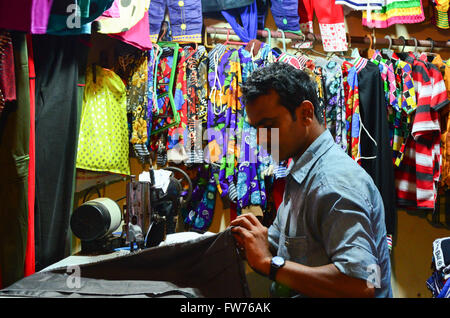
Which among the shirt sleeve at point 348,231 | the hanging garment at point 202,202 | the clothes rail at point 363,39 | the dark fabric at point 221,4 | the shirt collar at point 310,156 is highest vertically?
the dark fabric at point 221,4

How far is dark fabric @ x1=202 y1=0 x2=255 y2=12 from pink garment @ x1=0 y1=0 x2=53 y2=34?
1.30 m

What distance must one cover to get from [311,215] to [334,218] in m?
0.10

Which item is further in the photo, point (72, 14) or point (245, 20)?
point (245, 20)

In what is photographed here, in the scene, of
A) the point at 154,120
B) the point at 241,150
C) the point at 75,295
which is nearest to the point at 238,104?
the point at 241,150

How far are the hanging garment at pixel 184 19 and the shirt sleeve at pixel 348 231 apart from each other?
2.01 m

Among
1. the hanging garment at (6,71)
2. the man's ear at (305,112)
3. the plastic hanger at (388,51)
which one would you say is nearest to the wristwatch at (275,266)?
the man's ear at (305,112)

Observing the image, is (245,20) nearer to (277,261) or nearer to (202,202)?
(202,202)

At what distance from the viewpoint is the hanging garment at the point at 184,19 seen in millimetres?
2723

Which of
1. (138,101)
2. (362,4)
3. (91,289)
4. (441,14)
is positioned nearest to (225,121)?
(138,101)

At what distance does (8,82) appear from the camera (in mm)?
1647

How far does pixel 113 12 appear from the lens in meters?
2.15

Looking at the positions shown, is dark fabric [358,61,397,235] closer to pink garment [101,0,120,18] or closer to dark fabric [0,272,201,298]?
pink garment [101,0,120,18]

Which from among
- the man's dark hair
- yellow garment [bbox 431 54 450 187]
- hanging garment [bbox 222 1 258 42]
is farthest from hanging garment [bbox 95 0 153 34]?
yellow garment [bbox 431 54 450 187]

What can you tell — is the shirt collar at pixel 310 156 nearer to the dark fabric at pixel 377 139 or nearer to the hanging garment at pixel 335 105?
the hanging garment at pixel 335 105
